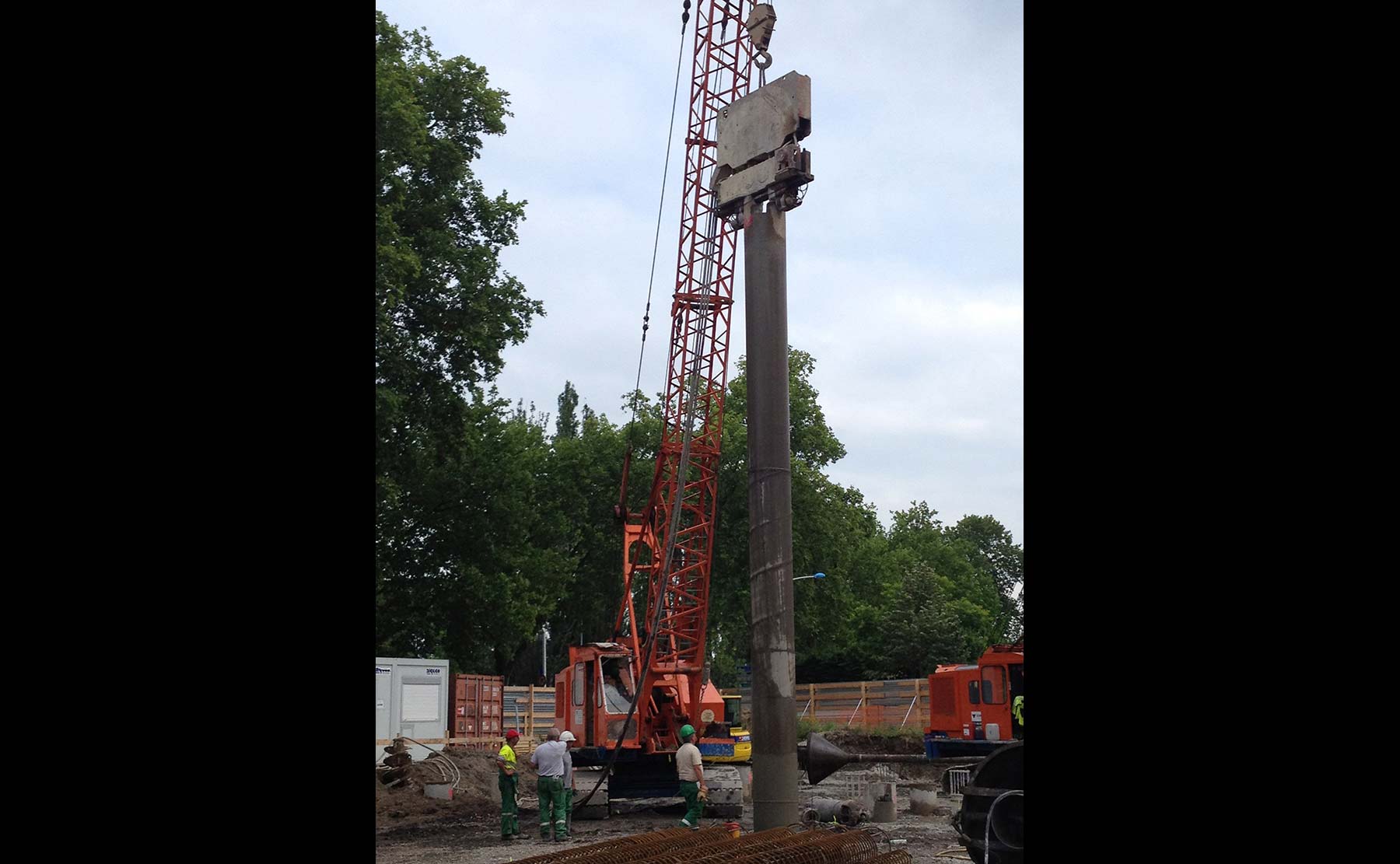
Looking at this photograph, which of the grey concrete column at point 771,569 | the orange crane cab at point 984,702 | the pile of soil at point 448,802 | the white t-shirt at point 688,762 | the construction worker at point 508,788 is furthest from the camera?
the orange crane cab at point 984,702

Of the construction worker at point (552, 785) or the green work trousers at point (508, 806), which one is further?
the construction worker at point (552, 785)

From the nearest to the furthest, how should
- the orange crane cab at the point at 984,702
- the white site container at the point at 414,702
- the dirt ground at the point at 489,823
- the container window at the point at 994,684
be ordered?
the dirt ground at the point at 489,823 < the orange crane cab at the point at 984,702 < the container window at the point at 994,684 < the white site container at the point at 414,702

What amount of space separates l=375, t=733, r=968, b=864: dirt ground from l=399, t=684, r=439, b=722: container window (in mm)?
935

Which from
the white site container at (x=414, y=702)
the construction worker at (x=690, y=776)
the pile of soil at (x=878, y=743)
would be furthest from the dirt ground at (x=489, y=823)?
the pile of soil at (x=878, y=743)

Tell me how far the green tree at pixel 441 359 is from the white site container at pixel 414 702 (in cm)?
245

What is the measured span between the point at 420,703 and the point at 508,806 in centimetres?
806

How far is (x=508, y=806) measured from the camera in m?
16.6

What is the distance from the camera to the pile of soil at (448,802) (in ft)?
64.6

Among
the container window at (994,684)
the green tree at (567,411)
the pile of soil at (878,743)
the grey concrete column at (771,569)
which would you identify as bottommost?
the pile of soil at (878,743)

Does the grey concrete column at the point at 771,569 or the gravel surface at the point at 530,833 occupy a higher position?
the grey concrete column at the point at 771,569

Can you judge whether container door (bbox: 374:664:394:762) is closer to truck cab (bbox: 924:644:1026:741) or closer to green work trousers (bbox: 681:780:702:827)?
green work trousers (bbox: 681:780:702:827)

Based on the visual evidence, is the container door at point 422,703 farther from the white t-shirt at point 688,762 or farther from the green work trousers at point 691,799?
the green work trousers at point 691,799
